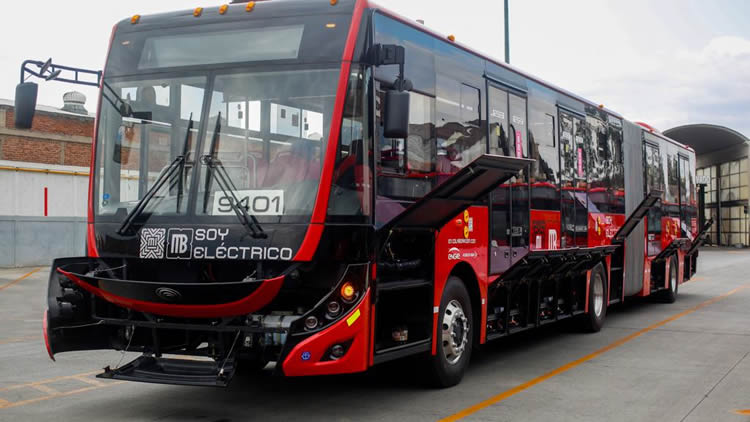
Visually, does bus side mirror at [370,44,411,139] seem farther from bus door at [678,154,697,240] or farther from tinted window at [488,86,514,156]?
bus door at [678,154,697,240]

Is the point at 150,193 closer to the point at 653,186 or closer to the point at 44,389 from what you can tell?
the point at 44,389

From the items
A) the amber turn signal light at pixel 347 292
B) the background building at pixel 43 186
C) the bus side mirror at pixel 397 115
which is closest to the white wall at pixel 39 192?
the background building at pixel 43 186

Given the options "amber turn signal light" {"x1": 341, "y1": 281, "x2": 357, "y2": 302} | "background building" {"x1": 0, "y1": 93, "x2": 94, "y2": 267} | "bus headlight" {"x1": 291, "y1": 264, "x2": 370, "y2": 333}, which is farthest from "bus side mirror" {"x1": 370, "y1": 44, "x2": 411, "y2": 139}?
"background building" {"x1": 0, "y1": 93, "x2": 94, "y2": 267}

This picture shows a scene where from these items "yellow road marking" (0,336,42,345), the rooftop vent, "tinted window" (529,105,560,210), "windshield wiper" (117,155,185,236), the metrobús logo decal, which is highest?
the rooftop vent

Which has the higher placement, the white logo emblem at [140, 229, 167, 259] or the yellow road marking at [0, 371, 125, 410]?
the white logo emblem at [140, 229, 167, 259]

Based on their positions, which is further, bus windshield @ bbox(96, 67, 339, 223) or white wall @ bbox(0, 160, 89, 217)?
white wall @ bbox(0, 160, 89, 217)

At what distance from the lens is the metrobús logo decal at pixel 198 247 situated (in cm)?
677

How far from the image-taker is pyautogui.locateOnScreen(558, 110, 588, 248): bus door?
1203 cm

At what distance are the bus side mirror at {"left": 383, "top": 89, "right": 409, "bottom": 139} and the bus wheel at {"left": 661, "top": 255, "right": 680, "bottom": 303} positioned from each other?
13354mm

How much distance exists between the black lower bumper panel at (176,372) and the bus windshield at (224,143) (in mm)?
1211

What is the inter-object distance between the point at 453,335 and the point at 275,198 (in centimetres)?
272

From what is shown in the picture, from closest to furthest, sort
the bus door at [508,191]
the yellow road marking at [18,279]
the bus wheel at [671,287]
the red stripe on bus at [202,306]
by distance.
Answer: the red stripe on bus at [202,306]
the bus door at [508,191]
the bus wheel at [671,287]
the yellow road marking at [18,279]

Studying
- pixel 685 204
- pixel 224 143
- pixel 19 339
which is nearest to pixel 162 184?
pixel 224 143

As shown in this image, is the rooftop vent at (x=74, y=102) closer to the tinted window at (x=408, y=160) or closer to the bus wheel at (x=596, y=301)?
the bus wheel at (x=596, y=301)
